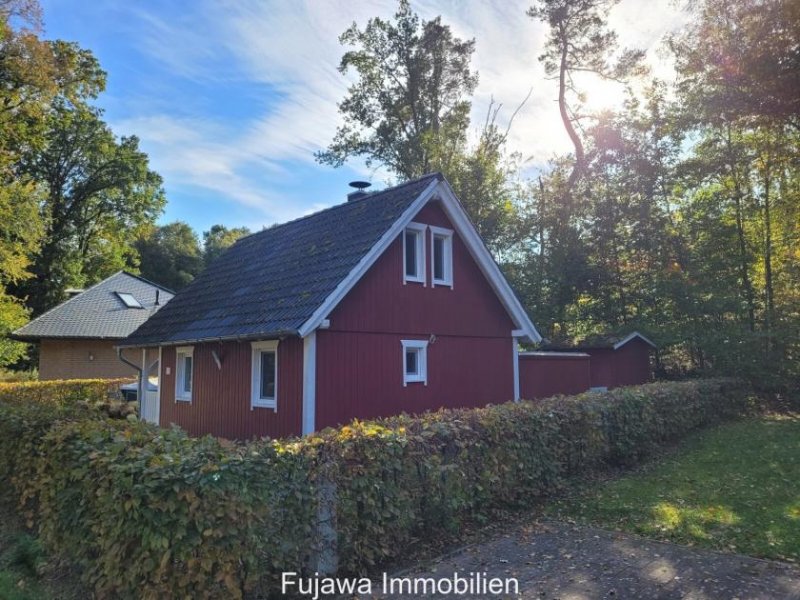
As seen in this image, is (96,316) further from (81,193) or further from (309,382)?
(309,382)

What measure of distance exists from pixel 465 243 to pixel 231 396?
690 centimetres

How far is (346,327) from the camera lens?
37.6 feet

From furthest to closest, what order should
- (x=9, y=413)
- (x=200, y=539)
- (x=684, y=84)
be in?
1. (x=684, y=84)
2. (x=9, y=413)
3. (x=200, y=539)

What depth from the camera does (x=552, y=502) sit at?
8203 millimetres

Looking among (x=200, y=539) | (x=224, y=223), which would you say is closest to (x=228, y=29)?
(x=200, y=539)

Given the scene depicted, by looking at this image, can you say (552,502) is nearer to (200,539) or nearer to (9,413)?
(200,539)

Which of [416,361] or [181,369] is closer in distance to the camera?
[416,361]

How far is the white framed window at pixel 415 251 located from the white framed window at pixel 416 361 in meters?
1.51

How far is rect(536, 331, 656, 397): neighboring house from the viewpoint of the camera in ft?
64.4

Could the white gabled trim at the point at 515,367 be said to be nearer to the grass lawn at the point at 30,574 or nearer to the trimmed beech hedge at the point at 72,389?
the grass lawn at the point at 30,574

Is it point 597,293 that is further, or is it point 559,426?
point 597,293

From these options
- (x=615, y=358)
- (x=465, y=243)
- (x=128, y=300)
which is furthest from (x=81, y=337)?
(x=615, y=358)

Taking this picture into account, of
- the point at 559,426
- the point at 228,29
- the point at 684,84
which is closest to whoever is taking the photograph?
the point at 559,426

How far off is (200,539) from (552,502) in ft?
18.3
